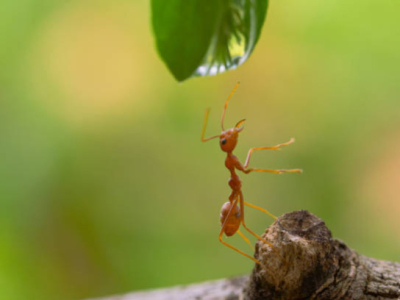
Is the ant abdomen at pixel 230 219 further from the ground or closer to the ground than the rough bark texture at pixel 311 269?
closer to the ground

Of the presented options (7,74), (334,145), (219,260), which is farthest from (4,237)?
(334,145)


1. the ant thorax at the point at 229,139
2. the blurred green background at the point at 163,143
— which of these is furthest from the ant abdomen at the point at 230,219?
the blurred green background at the point at 163,143

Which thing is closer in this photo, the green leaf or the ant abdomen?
the green leaf

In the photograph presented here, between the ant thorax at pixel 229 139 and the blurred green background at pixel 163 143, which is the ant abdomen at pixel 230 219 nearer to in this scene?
the ant thorax at pixel 229 139

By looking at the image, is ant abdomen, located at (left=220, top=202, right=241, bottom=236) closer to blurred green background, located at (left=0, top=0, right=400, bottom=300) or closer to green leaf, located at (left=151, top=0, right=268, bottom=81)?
green leaf, located at (left=151, top=0, right=268, bottom=81)

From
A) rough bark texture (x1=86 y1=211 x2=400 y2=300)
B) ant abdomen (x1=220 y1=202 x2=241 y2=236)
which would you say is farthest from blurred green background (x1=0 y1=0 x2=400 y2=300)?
rough bark texture (x1=86 y1=211 x2=400 y2=300)
